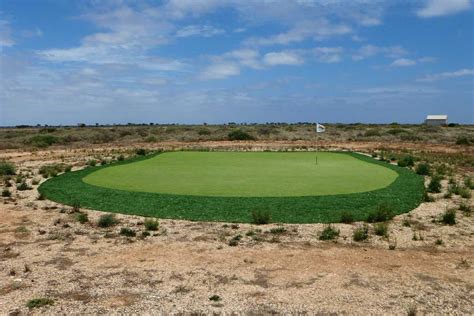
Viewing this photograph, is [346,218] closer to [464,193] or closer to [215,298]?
[215,298]

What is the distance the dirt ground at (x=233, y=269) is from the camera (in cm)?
611

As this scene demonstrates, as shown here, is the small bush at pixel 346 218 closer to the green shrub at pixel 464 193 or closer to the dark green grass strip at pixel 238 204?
the dark green grass strip at pixel 238 204

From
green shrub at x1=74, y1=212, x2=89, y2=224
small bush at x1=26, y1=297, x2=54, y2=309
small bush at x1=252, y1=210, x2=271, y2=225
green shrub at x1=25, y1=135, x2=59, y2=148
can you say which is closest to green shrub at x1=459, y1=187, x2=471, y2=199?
small bush at x1=252, y1=210, x2=271, y2=225

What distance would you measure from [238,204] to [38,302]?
256 inches

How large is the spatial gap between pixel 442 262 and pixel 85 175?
46.2 feet

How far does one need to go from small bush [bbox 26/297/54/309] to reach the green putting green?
738 cm

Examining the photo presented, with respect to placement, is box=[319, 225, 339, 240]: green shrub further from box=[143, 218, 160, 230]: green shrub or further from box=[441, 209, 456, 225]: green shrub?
box=[143, 218, 160, 230]: green shrub

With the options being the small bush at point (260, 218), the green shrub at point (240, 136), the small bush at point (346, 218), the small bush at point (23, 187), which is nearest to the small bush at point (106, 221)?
the small bush at point (260, 218)

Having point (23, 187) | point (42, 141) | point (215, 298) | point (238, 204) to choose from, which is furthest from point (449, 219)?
point (42, 141)

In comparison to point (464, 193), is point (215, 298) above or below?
below

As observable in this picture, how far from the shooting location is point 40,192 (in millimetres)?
14711

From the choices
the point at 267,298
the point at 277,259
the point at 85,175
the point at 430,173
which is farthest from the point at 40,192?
the point at 430,173

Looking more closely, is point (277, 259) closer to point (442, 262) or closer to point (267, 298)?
point (267, 298)

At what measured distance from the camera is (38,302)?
6098 millimetres
